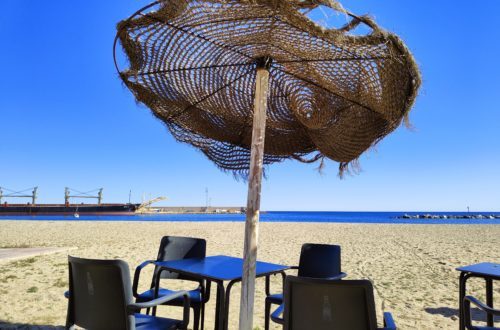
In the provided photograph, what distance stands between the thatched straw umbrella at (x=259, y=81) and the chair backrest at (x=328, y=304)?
58 cm

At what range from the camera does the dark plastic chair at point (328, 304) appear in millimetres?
1256

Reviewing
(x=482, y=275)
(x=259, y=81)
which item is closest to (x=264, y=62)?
(x=259, y=81)

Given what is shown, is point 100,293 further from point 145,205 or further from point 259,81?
point 145,205

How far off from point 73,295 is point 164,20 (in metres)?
1.51

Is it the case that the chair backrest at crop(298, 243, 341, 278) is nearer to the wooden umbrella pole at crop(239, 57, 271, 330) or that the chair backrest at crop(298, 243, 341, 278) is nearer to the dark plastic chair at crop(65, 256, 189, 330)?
the wooden umbrella pole at crop(239, 57, 271, 330)

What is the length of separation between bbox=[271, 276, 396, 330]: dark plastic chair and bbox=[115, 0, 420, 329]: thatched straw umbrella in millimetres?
579

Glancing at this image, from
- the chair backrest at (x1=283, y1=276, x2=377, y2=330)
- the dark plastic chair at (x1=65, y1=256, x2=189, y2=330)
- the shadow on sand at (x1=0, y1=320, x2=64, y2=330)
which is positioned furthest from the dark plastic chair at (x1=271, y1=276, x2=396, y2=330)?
the shadow on sand at (x1=0, y1=320, x2=64, y2=330)

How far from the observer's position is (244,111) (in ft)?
9.96

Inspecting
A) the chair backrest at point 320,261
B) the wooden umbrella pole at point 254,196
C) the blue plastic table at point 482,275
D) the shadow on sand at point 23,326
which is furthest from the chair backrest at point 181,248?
the blue plastic table at point 482,275

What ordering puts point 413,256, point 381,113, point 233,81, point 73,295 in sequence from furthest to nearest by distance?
point 413,256, point 233,81, point 381,113, point 73,295

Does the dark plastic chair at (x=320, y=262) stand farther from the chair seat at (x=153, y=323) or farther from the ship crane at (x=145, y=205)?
the ship crane at (x=145, y=205)

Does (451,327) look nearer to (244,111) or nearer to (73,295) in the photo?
(244,111)

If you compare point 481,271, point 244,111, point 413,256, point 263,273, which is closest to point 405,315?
point 481,271

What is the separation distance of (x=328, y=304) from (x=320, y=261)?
4.77 ft
